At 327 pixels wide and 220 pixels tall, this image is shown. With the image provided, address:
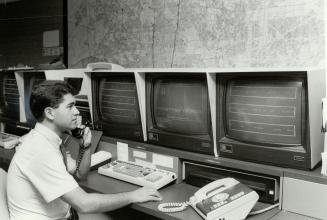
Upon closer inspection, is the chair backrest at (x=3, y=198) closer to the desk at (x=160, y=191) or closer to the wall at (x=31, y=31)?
the desk at (x=160, y=191)

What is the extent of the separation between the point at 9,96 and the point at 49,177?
1573 mm

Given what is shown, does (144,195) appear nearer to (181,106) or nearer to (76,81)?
(181,106)

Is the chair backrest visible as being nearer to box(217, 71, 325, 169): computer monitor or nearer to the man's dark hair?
the man's dark hair

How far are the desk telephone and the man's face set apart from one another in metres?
0.59

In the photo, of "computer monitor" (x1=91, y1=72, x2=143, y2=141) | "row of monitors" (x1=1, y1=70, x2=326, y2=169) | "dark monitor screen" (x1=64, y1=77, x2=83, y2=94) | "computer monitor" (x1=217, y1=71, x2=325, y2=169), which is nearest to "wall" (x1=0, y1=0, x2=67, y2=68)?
"dark monitor screen" (x1=64, y1=77, x2=83, y2=94)

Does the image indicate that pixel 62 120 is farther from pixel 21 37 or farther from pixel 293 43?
pixel 21 37

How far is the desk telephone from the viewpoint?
4.69 ft

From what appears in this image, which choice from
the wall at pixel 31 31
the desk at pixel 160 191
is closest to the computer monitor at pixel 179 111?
the desk at pixel 160 191

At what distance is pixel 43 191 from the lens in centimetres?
153

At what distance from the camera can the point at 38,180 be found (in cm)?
153

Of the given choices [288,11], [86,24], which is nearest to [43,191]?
[288,11]

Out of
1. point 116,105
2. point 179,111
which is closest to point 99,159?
point 116,105

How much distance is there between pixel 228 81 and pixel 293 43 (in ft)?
1.77

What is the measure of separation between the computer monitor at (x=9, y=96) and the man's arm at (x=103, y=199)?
4.96 feet
